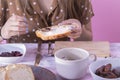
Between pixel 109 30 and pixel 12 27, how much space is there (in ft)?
2.67

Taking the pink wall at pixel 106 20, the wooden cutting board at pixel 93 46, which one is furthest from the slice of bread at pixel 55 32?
the pink wall at pixel 106 20

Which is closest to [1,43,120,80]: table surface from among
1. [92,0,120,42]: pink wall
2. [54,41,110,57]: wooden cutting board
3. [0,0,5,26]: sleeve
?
[54,41,110,57]: wooden cutting board

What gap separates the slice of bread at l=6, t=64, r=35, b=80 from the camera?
663mm

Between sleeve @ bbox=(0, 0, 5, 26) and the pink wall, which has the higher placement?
sleeve @ bbox=(0, 0, 5, 26)

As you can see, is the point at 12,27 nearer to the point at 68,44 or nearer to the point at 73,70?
the point at 68,44

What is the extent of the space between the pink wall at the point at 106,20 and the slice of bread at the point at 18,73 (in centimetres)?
95

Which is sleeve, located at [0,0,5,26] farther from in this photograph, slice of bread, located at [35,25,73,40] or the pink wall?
the pink wall

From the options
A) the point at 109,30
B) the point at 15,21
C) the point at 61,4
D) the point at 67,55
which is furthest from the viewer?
the point at 109,30

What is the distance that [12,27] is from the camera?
3.00ft

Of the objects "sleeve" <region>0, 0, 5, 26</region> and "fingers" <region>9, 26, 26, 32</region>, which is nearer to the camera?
"fingers" <region>9, 26, 26, 32</region>

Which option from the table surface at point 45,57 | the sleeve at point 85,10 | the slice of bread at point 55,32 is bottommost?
the table surface at point 45,57

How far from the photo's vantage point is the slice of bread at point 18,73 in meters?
0.66

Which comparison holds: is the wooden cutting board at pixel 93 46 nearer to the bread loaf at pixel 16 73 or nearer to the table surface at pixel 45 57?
the table surface at pixel 45 57

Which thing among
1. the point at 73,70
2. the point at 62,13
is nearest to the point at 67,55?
the point at 73,70
